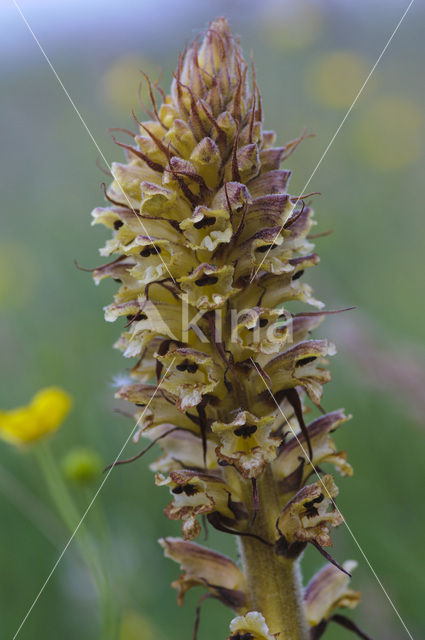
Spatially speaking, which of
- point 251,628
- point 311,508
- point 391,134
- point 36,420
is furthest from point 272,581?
point 391,134

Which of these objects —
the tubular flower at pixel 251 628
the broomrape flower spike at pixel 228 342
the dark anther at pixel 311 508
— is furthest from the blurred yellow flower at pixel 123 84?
the tubular flower at pixel 251 628

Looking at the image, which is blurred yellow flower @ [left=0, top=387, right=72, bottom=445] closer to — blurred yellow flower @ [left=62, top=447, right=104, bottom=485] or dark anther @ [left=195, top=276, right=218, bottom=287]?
blurred yellow flower @ [left=62, top=447, right=104, bottom=485]

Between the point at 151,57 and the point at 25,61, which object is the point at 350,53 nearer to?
the point at 151,57

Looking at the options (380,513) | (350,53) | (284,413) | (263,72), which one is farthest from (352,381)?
(263,72)

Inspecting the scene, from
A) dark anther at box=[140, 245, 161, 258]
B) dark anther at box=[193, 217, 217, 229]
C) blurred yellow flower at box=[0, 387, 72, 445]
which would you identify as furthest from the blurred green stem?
dark anther at box=[193, 217, 217, 229]

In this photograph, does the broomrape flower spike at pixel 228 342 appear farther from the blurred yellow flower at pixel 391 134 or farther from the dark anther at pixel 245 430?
the blurred yellow flower at pixel 391 134

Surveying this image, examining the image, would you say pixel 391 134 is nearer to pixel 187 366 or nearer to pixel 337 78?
pixel 337 78
